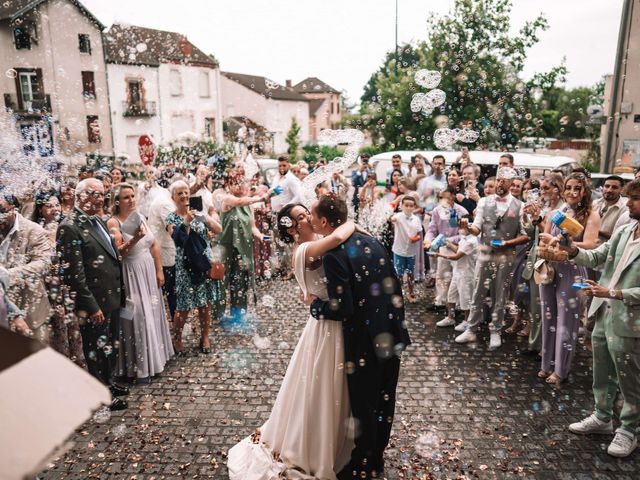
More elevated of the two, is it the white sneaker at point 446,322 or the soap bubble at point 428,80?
the soap bubble at point 428,80

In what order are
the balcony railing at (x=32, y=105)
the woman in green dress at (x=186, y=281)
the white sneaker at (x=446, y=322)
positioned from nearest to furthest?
the woman in green dress at (x=186, y=281)
the white sneaker at (x=446, y=322)
the balcony railing at (x=32, y=105)

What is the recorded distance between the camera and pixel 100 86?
1212 inches

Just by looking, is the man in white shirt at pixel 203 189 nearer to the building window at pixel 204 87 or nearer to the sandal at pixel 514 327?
the sandal at pixel 514 327

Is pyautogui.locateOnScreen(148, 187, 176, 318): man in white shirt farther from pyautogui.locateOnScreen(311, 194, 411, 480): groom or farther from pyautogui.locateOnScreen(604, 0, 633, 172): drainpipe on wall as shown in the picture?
pyautogui.locateOnScreen(604, 0, 633, 172): drainpipe on wall

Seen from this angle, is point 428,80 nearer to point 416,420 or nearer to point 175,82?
point 416,420

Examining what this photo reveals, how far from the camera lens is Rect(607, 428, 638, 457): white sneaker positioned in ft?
12.3

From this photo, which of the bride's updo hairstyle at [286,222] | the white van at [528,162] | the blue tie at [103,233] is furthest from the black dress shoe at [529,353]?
the white van at [528,162]

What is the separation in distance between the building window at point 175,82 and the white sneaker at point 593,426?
35.6 meters

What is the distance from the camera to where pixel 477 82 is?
51.3ft

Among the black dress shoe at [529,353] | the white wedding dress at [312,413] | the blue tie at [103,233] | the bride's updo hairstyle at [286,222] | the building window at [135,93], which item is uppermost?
the building window at [135,93]

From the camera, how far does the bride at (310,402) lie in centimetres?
329

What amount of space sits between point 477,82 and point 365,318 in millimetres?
14598

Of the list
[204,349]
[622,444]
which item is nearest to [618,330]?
[622,444]

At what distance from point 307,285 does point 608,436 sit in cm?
306
